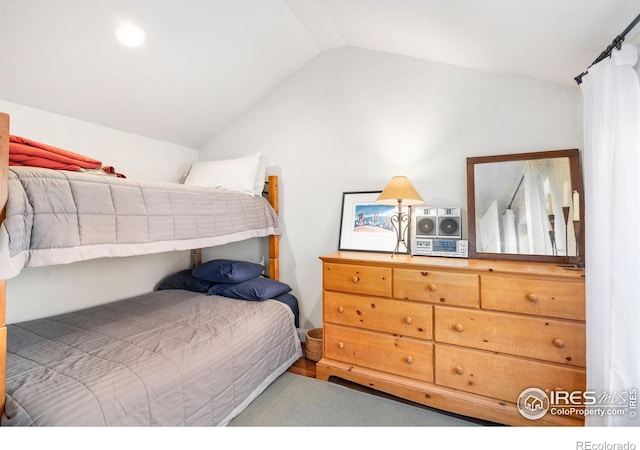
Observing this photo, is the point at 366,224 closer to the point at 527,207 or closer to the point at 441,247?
the point at 441,247

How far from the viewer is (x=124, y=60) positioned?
190cm

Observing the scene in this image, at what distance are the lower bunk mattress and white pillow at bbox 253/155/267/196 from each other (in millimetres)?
925

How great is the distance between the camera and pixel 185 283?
261cm

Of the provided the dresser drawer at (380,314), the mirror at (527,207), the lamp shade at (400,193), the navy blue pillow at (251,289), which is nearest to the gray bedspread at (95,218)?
the navy blue pillow at (251,289)

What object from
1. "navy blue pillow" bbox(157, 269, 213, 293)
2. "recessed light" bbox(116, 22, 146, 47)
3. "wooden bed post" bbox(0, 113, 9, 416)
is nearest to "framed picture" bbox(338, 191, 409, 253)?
"navy blue pillow" bbox(157, 269, 213, 293)

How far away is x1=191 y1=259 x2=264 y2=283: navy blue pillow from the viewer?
2.35 m

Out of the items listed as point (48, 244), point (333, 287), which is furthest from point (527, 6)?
point (48, 244)

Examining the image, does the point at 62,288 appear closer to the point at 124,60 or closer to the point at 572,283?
the point at 124,60

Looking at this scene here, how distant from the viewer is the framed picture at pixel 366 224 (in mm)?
2246

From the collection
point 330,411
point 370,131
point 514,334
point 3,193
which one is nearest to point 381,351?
point 330,411

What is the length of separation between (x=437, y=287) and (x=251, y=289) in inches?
53.0

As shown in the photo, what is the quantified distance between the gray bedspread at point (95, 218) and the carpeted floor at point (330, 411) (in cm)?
105
